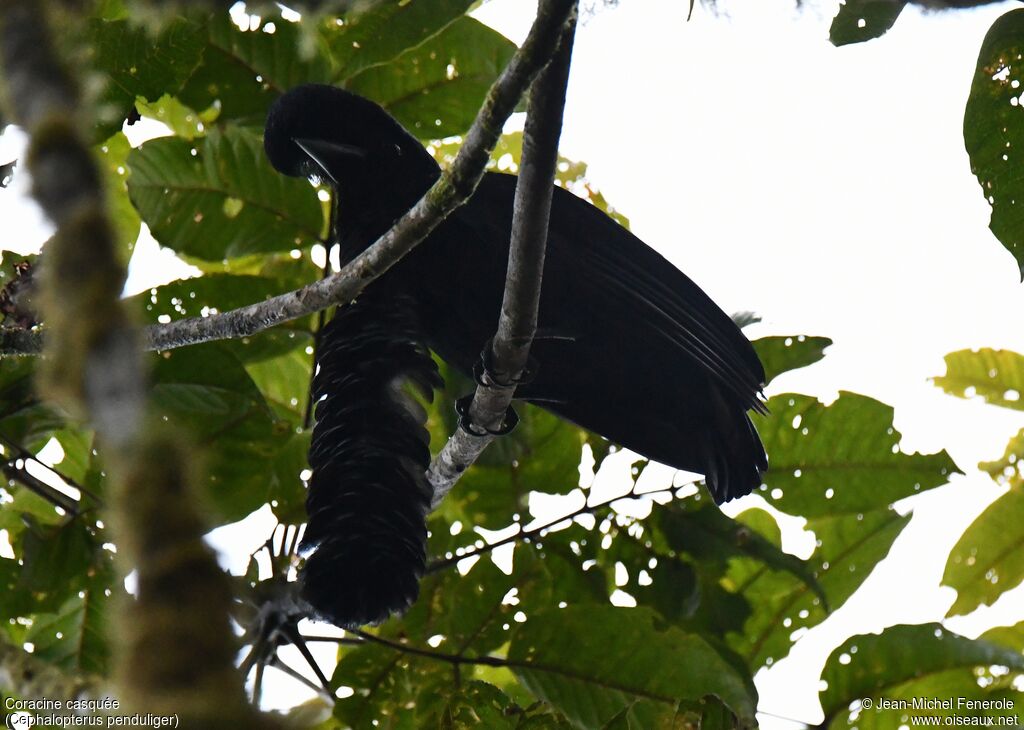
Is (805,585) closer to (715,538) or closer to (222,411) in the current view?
(715,538)

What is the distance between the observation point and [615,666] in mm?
2754

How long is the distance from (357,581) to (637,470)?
1.24 m

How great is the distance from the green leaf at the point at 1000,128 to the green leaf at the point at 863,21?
0.20m

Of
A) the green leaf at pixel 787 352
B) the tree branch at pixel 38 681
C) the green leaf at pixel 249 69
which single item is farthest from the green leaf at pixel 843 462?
the tree branch at pixel 38 681

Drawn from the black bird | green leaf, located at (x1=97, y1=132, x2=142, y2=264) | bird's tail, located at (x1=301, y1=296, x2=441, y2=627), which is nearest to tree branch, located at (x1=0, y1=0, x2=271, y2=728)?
bird's tail, located at (x1=301, y1=296, x2=441, y2=627)

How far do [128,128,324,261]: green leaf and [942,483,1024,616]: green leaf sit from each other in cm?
229

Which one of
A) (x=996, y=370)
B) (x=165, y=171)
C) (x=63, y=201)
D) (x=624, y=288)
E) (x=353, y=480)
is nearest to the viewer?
(x=63, y=201)

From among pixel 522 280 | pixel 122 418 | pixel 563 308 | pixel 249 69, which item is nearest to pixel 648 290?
pixel 563 308

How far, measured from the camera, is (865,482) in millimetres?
3207

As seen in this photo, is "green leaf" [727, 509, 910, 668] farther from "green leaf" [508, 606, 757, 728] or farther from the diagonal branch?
the diagonal branch

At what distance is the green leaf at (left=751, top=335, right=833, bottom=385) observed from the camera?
320 centimetres

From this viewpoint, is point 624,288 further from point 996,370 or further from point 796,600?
point 996,370

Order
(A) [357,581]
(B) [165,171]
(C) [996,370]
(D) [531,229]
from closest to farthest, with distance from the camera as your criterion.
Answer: (D) [531,229] → (A) [357,581] → (B) [165,171] → (C) [996,370]

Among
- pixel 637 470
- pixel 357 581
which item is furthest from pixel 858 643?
pixel 357 581
